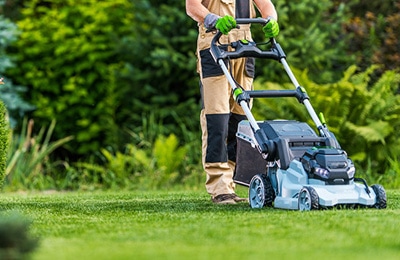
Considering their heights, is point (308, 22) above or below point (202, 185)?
above

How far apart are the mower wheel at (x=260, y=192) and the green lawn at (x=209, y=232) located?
116 mm

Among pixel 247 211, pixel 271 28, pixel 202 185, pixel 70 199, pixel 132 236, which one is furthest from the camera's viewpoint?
pixel 202 185

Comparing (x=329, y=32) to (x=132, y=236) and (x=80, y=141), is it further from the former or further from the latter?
(x=132, y=236)

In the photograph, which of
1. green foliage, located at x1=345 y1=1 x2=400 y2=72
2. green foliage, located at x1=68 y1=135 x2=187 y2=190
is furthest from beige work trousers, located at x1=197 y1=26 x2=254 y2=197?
green foliage, located at x1=345 y1=1 x2=400 y2=72

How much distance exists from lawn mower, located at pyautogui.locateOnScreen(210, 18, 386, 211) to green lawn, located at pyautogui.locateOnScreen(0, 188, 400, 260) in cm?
15

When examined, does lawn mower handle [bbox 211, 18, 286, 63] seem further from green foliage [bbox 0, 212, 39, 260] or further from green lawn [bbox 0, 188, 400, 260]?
green foliage [bbox 0, 212, 39, 260]

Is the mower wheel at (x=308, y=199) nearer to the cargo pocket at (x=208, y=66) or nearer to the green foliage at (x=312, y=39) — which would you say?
the cargo pocket at (x=208, y=66)

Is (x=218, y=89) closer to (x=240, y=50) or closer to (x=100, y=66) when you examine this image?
(x=240, y=50)

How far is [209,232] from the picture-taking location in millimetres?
4879

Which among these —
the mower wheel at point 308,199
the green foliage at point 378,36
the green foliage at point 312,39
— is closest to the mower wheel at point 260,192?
the mower wheel at point 308,199

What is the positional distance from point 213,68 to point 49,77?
7418 mm

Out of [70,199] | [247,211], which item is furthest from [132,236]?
[70,199]

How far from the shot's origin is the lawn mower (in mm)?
5902

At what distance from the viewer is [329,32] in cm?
1312
